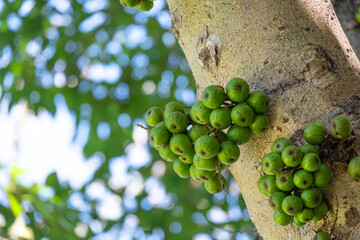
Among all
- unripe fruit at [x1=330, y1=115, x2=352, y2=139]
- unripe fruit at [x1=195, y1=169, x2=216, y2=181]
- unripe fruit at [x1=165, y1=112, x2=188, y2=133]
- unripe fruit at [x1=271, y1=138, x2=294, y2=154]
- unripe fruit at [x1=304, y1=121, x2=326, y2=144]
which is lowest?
unripe fruit at [x1=195, y1=169, x2=216, y2=181]

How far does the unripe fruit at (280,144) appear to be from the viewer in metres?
1.49

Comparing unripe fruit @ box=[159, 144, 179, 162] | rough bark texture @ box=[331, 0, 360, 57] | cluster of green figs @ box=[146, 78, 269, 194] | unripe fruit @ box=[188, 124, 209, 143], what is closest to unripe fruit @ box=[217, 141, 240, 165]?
cluster of green figs @ box=[146, 78, 269, 194]

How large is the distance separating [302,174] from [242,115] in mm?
280

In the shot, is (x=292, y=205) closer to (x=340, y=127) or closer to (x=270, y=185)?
(x=270, y=185)

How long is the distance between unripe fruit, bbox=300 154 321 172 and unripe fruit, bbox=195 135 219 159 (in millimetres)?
297

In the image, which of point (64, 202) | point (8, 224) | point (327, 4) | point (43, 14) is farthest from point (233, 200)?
point (327, 4)

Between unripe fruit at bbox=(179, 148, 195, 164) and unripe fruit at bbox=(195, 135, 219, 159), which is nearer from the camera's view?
unripe fruit at bbox=(195, 135, 219, 159)

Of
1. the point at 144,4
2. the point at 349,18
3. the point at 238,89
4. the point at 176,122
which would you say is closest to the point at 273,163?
the point at 238,89

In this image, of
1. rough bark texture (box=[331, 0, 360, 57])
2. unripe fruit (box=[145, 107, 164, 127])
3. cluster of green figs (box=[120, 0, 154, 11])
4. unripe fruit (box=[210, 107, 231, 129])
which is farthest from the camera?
rough bark texture (box=[331, 0, 360, 57])

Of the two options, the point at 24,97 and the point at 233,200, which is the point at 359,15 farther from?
the point at 24,97

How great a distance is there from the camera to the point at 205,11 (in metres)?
1.85

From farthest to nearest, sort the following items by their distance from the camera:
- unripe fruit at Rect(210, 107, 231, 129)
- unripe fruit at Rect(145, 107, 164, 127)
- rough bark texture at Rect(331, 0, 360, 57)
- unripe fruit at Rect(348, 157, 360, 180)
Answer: rough bark texture at Rect(331, 0, 360, 57), unripe fruit at Rect(145, 107, 164, 127), unripe fruit at Rect(210, 107, 231, 129), unripe fruit at Rect(348, 157, 360, 180)

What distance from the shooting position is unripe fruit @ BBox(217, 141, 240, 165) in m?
1.56

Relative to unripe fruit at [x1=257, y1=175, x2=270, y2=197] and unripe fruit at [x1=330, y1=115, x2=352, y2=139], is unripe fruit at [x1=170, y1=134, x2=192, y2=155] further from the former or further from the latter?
unripe fruit at [x1=330, y1=115, x2=352, y2=139]
